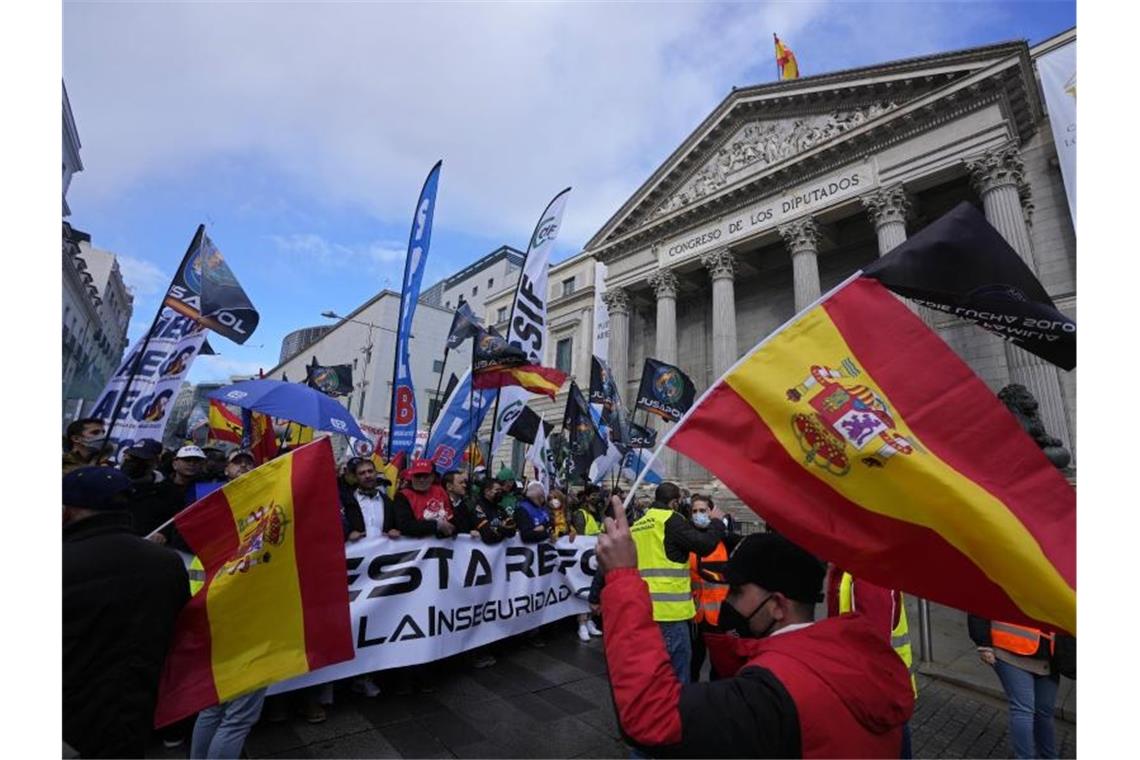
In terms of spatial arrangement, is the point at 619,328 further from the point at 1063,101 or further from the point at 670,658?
the point at 670,658

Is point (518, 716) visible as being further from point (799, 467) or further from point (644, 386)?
point (644, 386)

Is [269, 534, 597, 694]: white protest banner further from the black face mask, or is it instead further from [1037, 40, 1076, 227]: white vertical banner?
[1037, 40, 1076, 227]: white vertical banner

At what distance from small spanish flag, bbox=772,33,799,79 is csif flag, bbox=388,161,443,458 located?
23995 mm

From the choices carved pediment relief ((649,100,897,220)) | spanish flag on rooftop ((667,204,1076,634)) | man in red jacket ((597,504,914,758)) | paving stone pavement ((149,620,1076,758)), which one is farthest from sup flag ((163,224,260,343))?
carved pediment relief ((649,100,897,220))

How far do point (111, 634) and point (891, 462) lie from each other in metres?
2.85

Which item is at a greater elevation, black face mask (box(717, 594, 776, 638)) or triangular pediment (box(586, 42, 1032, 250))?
triangular pediment (box(586, 42, 1032, 250))

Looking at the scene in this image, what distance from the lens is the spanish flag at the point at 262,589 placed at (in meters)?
2.50

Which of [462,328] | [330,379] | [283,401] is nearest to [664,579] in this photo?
[462,328]

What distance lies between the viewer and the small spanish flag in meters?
25.2

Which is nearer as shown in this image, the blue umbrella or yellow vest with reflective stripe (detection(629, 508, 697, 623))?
yellow vest with reflective stripe (detection(629, 508, 697, 623))

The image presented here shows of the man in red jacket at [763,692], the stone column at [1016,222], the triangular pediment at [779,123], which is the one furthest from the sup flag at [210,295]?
the triangular pediment at [779,123]

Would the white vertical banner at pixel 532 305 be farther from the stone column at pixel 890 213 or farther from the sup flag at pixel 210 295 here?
the stone column at pixel 890 213

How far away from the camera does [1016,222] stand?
14.8 metres

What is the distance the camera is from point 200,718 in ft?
9.14
